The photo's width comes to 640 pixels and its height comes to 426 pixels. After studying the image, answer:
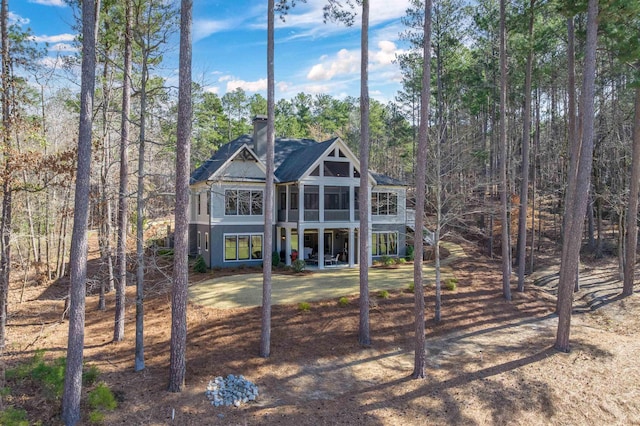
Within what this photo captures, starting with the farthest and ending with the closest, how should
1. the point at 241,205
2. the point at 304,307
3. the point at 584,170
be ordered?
the point at 241,205
the point at 304,307
the point at 584,170

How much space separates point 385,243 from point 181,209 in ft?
57.5

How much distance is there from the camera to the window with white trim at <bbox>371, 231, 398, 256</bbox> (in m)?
24.9

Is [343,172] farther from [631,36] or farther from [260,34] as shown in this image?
[631,36]

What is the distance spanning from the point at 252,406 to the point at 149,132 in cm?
880

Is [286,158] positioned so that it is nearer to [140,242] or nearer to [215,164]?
[215,164]

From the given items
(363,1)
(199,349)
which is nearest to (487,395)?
(199,349)

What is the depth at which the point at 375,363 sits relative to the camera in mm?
11219

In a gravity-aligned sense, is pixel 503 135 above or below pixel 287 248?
above

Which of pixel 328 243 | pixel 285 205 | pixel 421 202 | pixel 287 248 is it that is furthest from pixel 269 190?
pixel 328 243

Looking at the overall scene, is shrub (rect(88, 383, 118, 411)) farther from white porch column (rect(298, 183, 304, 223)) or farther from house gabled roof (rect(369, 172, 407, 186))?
house gabled roof (rect(369, 172, 407, 186))

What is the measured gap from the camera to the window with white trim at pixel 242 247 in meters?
21.8

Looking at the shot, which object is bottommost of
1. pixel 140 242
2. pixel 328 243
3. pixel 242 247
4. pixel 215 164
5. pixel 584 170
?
pixel 328 243

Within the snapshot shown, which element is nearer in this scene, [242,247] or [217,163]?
[242,247]

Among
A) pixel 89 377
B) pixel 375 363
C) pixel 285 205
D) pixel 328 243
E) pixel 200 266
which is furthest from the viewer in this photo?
pixel 328 243
